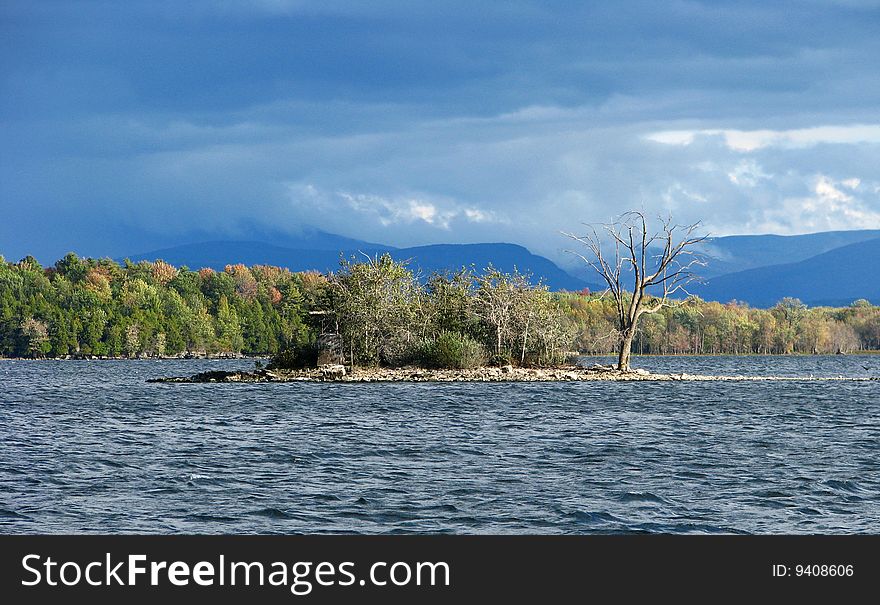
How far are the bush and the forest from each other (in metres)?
0.08

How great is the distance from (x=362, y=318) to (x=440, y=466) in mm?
37388

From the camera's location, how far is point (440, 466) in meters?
25.2

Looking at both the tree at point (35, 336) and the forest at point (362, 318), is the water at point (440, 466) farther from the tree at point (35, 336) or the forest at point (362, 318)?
the tree at point (35, 336)

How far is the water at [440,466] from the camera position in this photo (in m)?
18.4

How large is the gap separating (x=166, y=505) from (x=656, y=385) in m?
44.7

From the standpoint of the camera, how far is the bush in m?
64.1

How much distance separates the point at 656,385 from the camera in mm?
61250

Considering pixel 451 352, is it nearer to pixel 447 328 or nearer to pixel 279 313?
pixel 447 328

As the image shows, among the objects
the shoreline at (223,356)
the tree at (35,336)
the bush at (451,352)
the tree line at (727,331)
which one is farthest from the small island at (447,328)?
the tree line at (727,331)

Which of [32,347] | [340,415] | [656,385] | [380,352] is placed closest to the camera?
[340,415]

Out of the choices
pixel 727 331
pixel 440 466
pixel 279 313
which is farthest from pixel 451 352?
pixel 727 331
